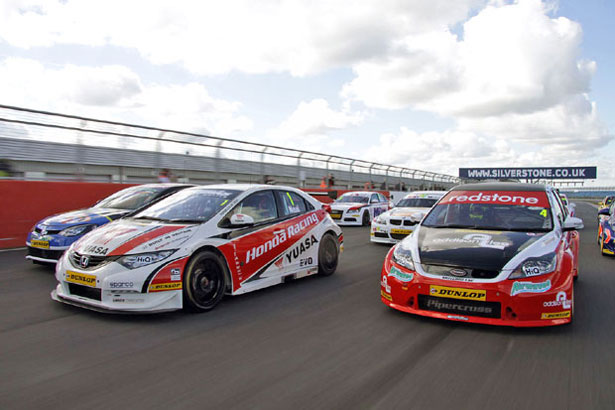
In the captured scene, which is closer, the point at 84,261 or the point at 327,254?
the point at 84,261

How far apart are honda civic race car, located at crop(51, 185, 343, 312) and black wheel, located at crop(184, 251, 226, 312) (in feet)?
0.03

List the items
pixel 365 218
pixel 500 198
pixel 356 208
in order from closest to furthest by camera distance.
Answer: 1. pixel 500 198
2. pixel 356 208
3. pixel 365 218

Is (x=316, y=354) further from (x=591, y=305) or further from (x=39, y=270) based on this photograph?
(x=39, y=270)

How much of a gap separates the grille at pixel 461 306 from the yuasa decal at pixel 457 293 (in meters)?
0.04

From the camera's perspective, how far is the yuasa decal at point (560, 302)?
14.1 ft

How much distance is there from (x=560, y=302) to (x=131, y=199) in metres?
6.81

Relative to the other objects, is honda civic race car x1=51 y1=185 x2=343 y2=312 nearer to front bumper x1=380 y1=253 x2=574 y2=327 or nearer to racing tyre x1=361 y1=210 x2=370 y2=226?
front bumper x1=380 y1=253 x2=574 y2=327

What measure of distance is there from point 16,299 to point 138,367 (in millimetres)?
2900

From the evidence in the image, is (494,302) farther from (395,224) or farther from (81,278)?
(395,224)

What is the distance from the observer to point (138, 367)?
141 inches

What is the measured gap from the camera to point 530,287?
4320 mm

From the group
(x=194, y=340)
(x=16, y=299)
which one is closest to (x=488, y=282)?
(x=194, y=340)

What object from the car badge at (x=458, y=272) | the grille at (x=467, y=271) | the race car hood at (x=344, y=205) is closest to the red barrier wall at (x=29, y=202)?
the race car hood at (x=344, y=205)

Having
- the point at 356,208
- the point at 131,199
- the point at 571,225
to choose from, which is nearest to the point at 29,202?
the point at 131,199
